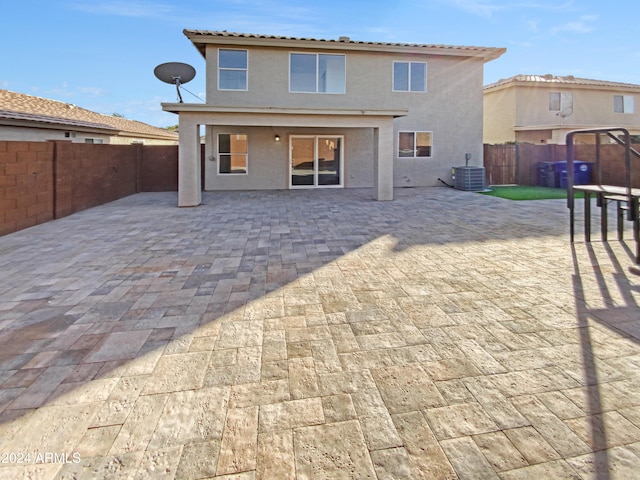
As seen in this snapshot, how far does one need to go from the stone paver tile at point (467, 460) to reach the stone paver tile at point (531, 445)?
220 millimetres

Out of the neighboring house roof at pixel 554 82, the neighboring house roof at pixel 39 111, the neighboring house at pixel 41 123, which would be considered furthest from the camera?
the neighboring house roof at pixel 554 82

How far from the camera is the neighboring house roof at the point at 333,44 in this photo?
13102mm

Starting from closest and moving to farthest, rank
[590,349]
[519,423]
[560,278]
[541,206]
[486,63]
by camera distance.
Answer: [519,423]
[590,349]
[560,278]
[541,206]
[486,63]

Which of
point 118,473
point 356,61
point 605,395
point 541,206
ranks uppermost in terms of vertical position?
point 356,61

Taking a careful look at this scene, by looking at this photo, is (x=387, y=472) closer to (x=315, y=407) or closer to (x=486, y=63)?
(x=315, y=407)

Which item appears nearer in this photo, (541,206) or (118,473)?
(118,473)

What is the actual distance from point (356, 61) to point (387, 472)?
50.4 ft

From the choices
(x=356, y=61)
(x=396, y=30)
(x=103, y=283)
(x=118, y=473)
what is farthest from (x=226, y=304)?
(x=396, y=30)

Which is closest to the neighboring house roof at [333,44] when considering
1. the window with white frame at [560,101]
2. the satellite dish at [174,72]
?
the satellite dish at [174,72]

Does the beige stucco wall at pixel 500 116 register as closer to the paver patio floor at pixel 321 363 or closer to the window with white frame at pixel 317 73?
the window with white frame at pixel 317 73

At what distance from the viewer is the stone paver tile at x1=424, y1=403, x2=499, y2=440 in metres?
2.02

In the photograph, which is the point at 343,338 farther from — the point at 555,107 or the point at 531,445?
the point at 555,107

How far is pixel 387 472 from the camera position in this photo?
1.77 meters

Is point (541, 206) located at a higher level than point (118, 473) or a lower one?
higher
